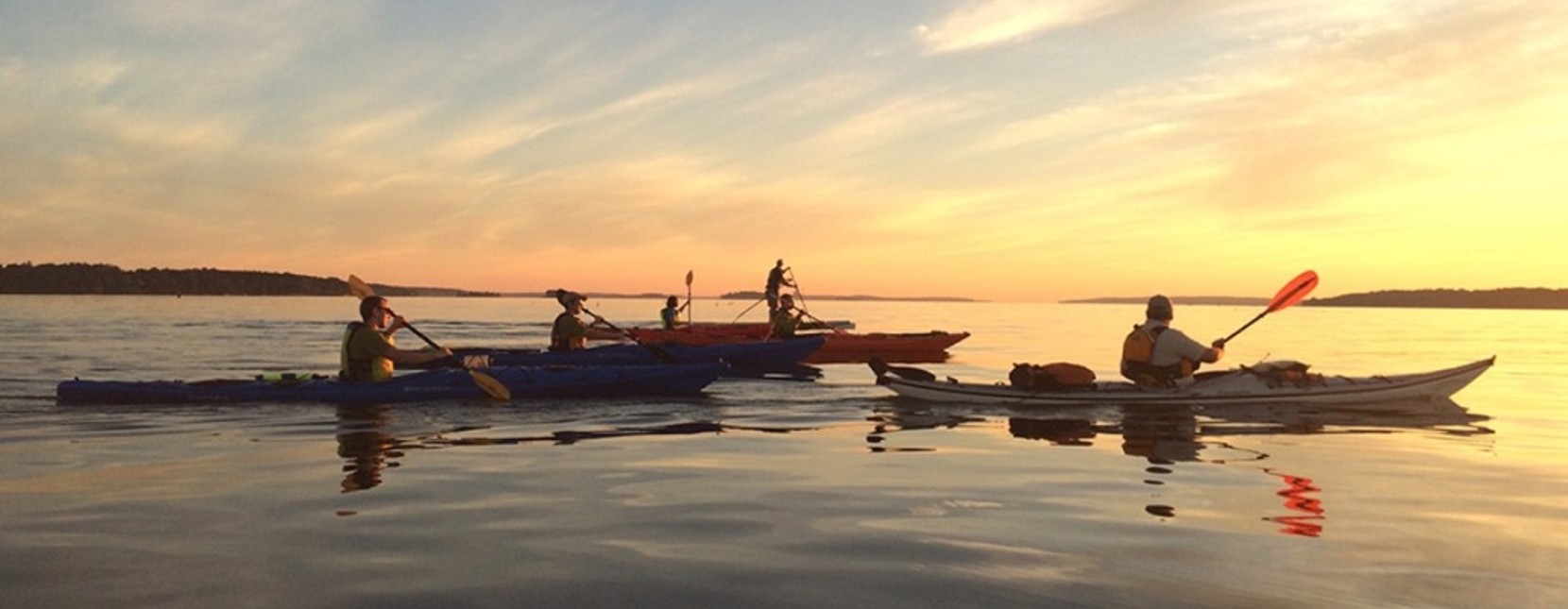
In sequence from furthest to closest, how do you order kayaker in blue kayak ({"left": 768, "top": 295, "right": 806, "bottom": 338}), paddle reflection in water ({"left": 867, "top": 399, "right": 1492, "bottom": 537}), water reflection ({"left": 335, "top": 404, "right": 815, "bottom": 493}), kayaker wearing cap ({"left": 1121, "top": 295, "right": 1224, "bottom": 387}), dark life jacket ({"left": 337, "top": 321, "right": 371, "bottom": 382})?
kayaker in blue kayak ({"left": 768, "top": 295, "right": 806, "bottom": 338}) < dark life jacket ({"left": 337, "top": 321, "right": 371, "bottom": 382}) < kayaker wearing cap ({"left": 1121, "top": 295, "right": 1224, "bottom": 387}) < paddle reflection in water ({"left": 867, "top": 399, "right": 1492, "bottom": 537}) < water reflection ({"left": 335, "top": 404, "right": 815, "bottom": 493})

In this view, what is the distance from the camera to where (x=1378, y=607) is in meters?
5.40

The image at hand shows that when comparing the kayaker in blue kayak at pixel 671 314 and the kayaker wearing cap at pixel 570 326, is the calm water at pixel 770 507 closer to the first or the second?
the kayaker wearing cap at pixel 570 326

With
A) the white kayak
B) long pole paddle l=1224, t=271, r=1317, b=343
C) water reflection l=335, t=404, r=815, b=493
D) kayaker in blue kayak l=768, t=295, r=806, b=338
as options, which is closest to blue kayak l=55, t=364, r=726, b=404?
water reflection l=335, t=404, r=815, b=493

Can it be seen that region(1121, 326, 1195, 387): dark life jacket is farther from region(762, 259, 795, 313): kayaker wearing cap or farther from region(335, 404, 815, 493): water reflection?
region(762, 259, 795, 313): kayaker wearing cap

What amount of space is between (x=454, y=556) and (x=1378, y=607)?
201 inches

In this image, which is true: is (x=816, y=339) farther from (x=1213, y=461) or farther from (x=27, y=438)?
(x=27, y=438)

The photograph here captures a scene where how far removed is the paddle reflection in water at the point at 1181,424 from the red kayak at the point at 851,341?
13.7 meters

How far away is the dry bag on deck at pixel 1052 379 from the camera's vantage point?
1577 cm

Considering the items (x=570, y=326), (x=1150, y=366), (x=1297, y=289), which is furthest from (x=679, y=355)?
(x=1297, y=289)

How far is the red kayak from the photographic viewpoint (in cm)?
2988

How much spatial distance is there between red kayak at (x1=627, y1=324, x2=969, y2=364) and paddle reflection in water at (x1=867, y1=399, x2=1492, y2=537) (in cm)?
1366

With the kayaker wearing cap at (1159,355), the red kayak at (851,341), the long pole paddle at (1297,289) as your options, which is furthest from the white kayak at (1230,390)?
the red kayak at (851,341)

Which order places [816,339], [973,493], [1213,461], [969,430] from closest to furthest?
[973,493]
[1213,461]
[969,430]
[816,339]

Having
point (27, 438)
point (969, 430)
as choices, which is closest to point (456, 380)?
point (27, 438)
